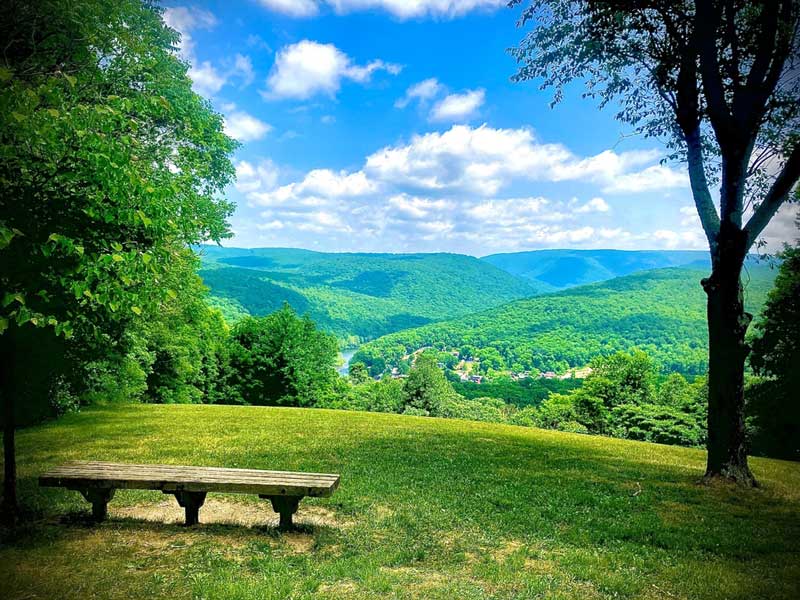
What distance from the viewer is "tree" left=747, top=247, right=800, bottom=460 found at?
74.1ft

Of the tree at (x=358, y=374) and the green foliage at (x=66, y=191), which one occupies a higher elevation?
the green foliage at (x=66, y=191)

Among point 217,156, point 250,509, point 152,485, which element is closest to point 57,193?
point 152,485

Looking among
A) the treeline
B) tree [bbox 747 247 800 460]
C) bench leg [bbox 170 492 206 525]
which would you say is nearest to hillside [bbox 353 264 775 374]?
the treeline

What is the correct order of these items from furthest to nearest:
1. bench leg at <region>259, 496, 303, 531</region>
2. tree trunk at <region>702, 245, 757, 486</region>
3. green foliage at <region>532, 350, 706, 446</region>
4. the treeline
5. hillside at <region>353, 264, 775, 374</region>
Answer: hillside at <region>353, 264, 775, 374</region>
green foliage at <region>532, 350, 706, 446</region>
the treeline
tree trunk at <region>702, 245, 757, 486</region>
bench leg at <region>259, 496, 303, 531</region>

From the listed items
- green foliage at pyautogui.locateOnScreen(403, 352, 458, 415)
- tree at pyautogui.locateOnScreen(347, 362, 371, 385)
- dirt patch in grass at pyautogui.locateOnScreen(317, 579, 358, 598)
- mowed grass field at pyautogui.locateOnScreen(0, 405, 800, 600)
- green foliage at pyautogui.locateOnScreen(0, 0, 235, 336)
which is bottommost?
tree at pyautogui.locateOnScreen(347, 362, 371, 385)

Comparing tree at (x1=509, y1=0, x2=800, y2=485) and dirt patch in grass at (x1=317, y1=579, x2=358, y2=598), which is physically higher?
tree at (x1=509, y1=0, x2=800, y2=485)

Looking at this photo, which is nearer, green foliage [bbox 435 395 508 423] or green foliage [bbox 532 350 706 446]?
green foliage [bbox 532 350 706 446]

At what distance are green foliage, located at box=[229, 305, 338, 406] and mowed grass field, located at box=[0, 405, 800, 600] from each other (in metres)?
32.3

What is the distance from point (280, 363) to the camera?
47.7 meters

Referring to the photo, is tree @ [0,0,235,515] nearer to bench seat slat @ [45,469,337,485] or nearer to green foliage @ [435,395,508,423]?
bench seat slat @ [45,469,337,485]

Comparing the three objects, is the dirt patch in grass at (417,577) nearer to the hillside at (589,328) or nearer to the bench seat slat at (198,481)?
the bench seat slat at (198,481)

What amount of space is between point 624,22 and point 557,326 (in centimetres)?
14621

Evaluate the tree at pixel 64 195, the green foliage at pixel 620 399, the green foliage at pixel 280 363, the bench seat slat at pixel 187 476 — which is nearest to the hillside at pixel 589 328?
the green foliage at pixel 620 399

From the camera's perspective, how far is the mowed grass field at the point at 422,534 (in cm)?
605
